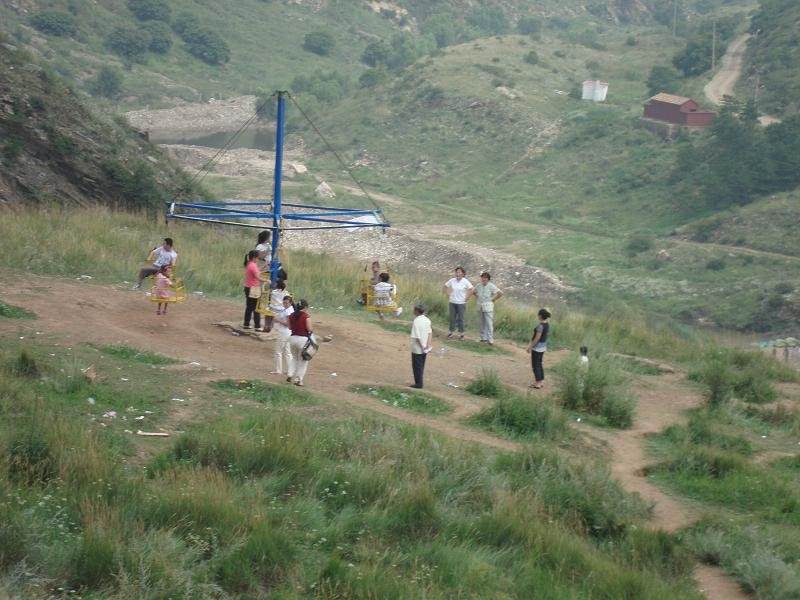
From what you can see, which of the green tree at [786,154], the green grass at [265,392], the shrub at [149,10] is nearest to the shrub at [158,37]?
the shrub at [149,10]

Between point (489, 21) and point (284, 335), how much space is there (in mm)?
104223

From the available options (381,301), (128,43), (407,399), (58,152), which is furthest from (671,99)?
(407,399)

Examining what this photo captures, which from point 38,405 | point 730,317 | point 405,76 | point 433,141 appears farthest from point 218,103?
point 38,405

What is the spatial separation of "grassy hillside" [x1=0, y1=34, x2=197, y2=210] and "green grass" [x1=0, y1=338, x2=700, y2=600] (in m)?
16.1

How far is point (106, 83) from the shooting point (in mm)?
75062

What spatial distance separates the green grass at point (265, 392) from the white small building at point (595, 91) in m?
63.0

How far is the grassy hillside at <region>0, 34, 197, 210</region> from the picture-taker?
27.6m

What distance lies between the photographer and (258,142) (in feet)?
251

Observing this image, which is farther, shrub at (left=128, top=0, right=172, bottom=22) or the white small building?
shrub at (left=128, top=0, right=172, bottom=22)

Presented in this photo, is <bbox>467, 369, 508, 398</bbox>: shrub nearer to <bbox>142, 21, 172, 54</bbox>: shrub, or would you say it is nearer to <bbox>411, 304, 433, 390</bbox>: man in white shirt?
<bbox>411, 304, 433, 390</bbox>: man in white shirt

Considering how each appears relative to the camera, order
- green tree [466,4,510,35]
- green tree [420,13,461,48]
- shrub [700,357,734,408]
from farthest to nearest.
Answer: green tree [466,4,510,35] → green tree [420,13,461,48] → shrub [700,357,734,408]

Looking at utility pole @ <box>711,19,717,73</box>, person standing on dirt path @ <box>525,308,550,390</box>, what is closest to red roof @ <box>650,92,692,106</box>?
utility pole @ <box>711,19,717,73</box>

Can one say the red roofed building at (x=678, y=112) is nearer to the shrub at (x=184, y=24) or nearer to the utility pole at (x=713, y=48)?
the utility pole at (x=713, y=48)

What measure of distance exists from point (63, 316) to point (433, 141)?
5526 centimetres
